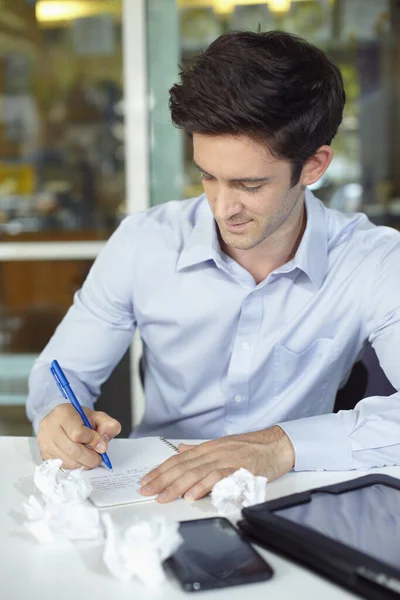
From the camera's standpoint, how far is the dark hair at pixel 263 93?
4.24 feet

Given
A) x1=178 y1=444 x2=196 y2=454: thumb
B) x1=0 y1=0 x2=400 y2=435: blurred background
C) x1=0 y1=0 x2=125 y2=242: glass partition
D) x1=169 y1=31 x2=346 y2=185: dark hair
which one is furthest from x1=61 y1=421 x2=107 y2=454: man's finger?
x1=0 y1=0 x2=125 y2=242: glass partition

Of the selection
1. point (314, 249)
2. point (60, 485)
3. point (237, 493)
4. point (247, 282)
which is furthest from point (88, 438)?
point (314, 249)

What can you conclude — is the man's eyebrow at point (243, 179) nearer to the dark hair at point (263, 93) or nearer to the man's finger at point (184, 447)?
the dark hair at point (263, 93)

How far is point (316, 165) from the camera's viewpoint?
4.84 feet

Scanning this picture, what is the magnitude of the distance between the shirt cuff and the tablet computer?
123 mm

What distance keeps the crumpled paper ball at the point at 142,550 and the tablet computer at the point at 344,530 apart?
0.12 meters

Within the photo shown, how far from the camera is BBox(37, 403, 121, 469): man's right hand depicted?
1.14m

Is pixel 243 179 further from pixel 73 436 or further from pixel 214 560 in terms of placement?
pixel 214 560

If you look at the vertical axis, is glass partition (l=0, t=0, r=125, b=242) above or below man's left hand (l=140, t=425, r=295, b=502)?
above

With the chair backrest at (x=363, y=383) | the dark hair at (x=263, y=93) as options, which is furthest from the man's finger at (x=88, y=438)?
the chair backrest at (x=363, y=383)

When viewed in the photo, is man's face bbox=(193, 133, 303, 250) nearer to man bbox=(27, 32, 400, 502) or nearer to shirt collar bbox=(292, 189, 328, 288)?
man bbox=(27, 32, 400, 502)

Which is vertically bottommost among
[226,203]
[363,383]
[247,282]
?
[363,383]

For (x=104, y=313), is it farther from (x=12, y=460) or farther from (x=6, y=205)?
(x=6, y=205)

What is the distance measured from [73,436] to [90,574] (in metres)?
0.33
